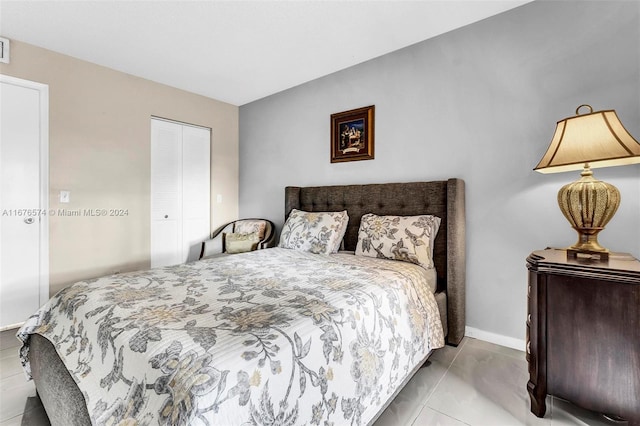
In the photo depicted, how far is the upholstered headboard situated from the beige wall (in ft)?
6.89

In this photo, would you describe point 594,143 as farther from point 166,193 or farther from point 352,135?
point 166,193

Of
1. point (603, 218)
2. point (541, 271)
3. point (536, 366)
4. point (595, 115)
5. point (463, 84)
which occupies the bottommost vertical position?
point (536, 366)

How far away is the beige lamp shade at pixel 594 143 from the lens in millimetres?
1389

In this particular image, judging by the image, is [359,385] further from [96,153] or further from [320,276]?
[96,153]

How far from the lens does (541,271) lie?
1459 mm

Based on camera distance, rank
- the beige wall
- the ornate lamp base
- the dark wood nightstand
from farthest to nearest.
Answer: the beige wall, the ornate lamp base, the dark wood nightstand

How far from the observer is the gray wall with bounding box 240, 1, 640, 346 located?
1.80m

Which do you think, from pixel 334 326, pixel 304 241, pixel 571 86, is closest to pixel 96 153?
pixel 304 241

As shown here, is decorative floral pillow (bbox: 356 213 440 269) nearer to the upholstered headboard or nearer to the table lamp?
the upholstered headboard

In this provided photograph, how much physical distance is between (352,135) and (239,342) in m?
2.43

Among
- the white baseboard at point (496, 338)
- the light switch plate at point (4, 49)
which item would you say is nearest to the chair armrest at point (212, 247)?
the light switch plate at point (4, 49)

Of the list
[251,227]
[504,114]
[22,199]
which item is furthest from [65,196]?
[504,114]

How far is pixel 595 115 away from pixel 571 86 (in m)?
0.64

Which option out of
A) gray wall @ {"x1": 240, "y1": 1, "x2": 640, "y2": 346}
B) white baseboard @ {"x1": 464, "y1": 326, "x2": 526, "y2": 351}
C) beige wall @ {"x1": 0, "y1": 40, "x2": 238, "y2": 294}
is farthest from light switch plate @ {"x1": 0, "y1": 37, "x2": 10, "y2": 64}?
white baseboard @ {"x1": 464, "y1": 326, "x2": 526, "y2": 351}
